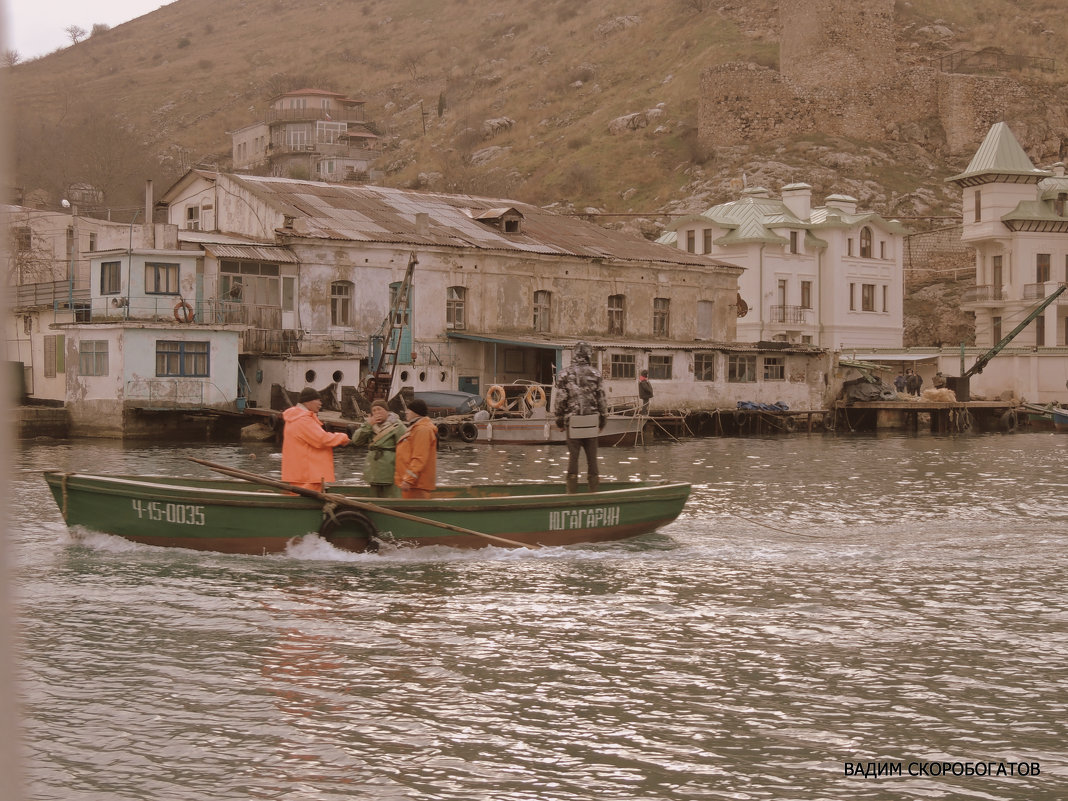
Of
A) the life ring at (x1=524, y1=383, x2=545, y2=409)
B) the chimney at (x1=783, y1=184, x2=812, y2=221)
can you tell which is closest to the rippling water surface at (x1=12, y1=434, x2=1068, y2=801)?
the life ring at (x1=524, y1=383, x2=545, y2=409)

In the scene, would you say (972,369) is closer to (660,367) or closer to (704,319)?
(704,319)

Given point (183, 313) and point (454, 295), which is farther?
point (454, 295)

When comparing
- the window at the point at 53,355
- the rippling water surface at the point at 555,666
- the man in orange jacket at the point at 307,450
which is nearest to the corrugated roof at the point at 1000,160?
the window at the point at 53,355

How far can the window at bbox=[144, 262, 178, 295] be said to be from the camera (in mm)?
42281

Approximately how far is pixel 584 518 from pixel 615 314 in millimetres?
35090

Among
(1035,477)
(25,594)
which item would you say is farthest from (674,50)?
(25,594)

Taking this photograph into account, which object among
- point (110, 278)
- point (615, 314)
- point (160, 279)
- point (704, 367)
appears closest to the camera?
point (160, 279)

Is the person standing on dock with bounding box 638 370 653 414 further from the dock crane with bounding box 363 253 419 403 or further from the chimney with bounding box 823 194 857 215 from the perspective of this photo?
the chimney with bounding box 823 194 857 215

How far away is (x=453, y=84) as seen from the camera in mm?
127812

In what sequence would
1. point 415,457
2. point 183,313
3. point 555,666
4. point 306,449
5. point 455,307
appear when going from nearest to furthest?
point 555,666
point 306,449
point 415,457
point 183,313
point 455,307

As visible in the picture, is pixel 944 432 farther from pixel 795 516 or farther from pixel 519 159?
pixel 519 159

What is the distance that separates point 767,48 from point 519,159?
24.5 meters

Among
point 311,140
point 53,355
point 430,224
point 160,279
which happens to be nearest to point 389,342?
point 430,224

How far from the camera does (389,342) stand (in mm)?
44594
